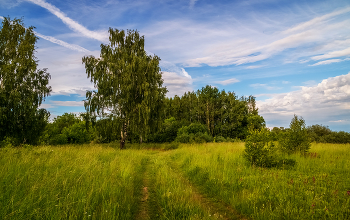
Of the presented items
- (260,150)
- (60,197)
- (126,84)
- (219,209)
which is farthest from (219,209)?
(126,84)

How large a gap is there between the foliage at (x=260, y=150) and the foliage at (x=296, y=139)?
3.87m

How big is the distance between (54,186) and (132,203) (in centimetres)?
204

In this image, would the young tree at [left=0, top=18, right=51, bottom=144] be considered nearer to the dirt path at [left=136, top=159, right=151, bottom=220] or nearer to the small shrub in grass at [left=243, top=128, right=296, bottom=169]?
the dirt path at [left=136, top=159, right=151, bottom=220]

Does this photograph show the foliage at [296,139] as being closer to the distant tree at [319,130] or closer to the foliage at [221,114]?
the distant tree at [319,130]

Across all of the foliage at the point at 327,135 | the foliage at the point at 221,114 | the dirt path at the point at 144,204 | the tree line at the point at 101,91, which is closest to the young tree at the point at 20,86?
the tree line at the point at 101,91

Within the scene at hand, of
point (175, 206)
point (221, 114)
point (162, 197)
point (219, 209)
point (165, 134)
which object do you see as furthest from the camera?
point (221, 114)

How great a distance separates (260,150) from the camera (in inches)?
343

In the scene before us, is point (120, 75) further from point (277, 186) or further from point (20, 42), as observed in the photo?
point (277, 186)

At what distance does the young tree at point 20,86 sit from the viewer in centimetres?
1702

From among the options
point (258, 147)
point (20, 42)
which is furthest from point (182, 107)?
point (258, 147)

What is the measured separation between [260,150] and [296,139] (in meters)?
4.78

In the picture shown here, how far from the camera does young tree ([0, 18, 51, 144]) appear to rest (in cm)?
1702

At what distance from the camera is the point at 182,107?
61.8 meters

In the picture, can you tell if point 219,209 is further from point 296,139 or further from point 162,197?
point 296,139
